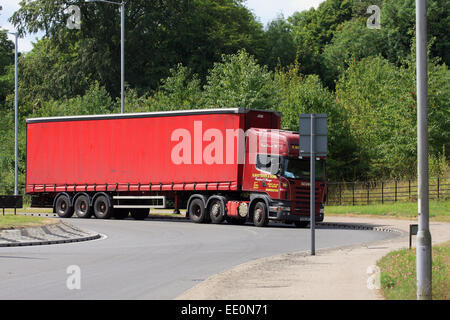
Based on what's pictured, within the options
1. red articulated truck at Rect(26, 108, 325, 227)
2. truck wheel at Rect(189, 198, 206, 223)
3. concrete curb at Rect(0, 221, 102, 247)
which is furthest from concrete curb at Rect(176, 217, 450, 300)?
truck wheel at Rect(189, 198, 206, 223)

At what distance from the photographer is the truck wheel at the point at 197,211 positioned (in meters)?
34.1

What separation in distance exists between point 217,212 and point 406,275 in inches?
808

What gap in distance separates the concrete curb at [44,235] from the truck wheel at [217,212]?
25.0ft

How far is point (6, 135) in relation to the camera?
207ft

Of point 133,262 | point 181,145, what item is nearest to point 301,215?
point 181,145

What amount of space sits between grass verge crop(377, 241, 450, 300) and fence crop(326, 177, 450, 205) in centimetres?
2362

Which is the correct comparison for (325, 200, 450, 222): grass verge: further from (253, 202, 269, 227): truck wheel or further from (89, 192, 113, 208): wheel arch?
(89, 192, 113, 208): wheel arch

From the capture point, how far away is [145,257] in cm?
1933

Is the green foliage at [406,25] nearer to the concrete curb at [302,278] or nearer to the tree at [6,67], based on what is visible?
the tree at [6,67]

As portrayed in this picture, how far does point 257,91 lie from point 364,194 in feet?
28.3

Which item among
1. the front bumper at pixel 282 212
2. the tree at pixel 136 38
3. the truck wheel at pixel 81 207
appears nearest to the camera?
the front bumper at pixel 282 212

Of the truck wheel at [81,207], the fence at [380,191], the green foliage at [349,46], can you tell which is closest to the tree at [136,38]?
the green foliage at [349,46]

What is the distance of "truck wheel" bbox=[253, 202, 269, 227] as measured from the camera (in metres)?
31.9

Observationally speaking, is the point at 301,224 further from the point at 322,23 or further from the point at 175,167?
the point at 322,23
